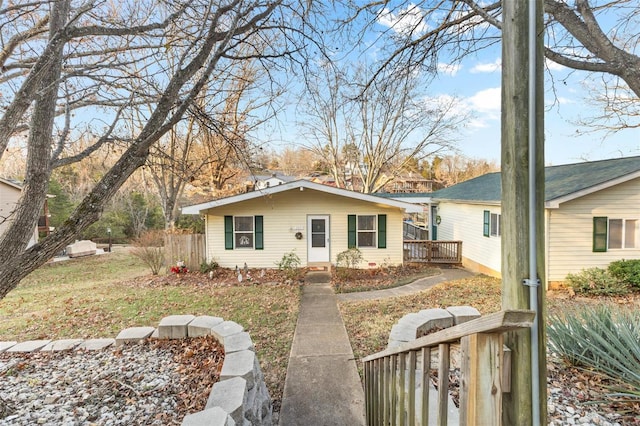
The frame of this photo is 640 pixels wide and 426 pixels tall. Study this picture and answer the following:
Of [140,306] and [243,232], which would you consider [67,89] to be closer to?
[140,306]

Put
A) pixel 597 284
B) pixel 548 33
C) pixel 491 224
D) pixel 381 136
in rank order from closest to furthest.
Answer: pixel 548 33, pixel 597 284, pixel 491 224, pixel 381 136

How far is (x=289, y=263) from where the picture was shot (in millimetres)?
10914

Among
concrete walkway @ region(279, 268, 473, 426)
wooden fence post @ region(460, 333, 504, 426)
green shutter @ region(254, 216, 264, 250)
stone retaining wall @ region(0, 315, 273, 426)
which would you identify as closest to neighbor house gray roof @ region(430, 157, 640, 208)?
concrete walkway @ region(279, 268, 473, 426)

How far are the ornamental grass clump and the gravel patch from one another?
3.47 meters

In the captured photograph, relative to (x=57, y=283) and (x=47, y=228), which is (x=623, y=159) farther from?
(x=47, y=228)

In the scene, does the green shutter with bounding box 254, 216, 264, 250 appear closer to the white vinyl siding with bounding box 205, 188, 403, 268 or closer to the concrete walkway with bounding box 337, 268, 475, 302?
the white vinyl siding with bounding box 205, 188, 403, 268

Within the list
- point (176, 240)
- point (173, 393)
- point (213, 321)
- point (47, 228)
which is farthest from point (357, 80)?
point (47, 228)

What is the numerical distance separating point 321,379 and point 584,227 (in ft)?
29.9

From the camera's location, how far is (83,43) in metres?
4.49

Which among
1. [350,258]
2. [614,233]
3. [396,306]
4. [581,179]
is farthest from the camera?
[350,258]

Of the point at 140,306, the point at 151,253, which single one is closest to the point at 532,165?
the point at 140,306

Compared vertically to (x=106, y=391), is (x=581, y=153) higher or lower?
higher

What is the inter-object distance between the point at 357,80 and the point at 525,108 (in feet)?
16.4

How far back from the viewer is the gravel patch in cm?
243
